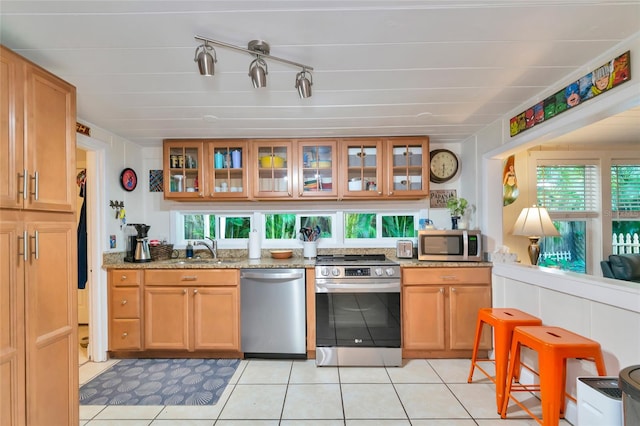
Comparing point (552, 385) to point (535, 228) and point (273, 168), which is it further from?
point (273, 168)

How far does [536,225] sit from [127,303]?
3.87 metres

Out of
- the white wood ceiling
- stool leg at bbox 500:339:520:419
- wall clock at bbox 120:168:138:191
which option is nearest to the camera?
the white wood ceiling

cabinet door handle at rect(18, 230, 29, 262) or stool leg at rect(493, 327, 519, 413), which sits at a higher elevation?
cabinet door handle at rect(18, 230, 29, 262)

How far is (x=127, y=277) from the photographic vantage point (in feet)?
9.06

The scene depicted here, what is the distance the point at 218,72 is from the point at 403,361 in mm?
2779

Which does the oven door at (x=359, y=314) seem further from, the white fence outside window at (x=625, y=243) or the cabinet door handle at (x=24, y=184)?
the white fence outside window at (x=625, y=243)

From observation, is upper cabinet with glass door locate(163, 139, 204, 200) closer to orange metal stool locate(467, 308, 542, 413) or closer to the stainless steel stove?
the stainless steel stove

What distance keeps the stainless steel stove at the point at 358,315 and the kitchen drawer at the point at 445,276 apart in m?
0.16

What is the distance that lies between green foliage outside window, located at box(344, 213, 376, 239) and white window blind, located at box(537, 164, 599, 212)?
6.06 ft

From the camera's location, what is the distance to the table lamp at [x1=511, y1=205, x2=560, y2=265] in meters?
2.67

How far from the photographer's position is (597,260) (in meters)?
3.24

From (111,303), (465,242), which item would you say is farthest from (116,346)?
(465,242)

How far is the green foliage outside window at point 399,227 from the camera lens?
3.48m

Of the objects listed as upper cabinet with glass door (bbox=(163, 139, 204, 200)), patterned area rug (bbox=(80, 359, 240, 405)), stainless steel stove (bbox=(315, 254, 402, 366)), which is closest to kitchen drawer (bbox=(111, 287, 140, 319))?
patterned area rug (bbox=(80, 359, 240, 405))
